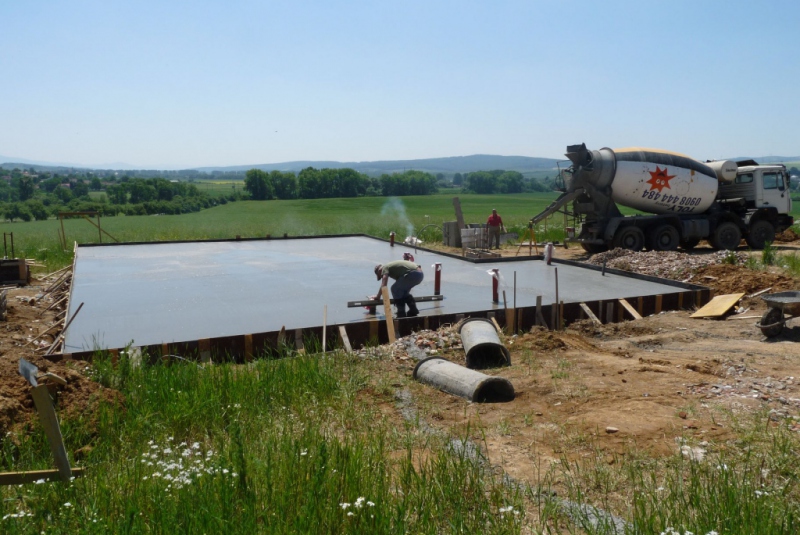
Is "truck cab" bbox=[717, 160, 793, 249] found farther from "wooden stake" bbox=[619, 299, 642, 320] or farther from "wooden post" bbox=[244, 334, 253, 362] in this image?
"wooden post" bbox=[244, 334, 253, 362]

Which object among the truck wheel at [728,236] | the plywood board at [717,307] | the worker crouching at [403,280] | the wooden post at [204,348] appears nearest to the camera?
the wooden post at [204,348]

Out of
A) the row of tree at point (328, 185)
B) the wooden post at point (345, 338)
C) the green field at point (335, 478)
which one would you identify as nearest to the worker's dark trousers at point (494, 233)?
the wooden post at point (345, 338)

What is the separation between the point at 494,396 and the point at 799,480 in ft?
10.8

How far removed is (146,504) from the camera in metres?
4.62

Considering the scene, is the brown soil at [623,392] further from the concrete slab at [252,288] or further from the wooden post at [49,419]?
the wooden post at [49,419]

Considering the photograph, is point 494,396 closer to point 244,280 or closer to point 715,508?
point 715,508

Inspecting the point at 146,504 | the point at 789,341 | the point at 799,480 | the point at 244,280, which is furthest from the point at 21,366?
the point at 244,280

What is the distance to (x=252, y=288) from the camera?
15.5 m

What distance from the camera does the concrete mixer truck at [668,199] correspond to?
22.2m

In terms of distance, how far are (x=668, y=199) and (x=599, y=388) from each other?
16.6m

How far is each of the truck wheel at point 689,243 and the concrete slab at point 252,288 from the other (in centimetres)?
717

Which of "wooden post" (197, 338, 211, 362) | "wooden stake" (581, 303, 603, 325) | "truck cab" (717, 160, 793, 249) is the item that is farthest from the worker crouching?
"truck cab" (717, 160, 793, 249)

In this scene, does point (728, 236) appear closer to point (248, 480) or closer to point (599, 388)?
point (599, 388)

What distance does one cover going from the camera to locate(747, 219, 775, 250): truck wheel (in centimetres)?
2409
